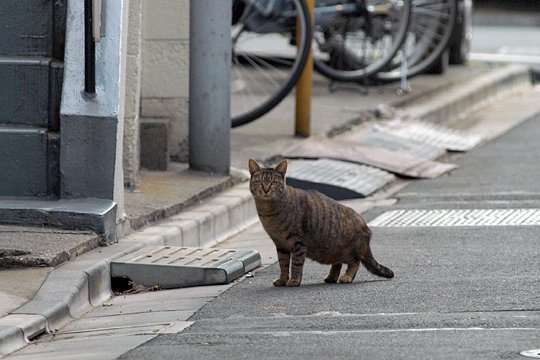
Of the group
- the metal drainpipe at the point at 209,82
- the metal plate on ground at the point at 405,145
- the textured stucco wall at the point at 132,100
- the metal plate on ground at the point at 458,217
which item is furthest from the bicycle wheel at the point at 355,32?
the textured stucco wall at the point at 132,100

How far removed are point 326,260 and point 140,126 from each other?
2.73 m

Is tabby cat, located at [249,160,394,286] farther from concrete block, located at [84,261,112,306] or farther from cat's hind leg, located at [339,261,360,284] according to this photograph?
concrete block, located at [84,261,112,306]

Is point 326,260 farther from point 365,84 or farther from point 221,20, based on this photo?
point 365,84

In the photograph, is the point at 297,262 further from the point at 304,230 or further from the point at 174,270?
the point at 174,270

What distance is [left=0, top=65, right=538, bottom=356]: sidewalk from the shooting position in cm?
628

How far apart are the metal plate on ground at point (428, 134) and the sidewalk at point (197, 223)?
1.10ft

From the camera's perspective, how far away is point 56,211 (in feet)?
24.3

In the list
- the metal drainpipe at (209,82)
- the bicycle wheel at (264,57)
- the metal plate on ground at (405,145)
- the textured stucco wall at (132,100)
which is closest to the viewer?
the textured stucco wall at (132,100)

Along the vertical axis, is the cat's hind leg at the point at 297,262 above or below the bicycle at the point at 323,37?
below

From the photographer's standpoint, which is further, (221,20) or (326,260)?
(221,20)

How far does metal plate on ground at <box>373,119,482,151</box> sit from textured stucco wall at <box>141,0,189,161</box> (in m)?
2.57

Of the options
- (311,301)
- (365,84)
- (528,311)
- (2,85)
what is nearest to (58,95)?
(2,85)

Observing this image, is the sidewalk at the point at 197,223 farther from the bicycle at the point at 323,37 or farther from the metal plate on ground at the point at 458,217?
the metal plate on ground at the point at 458,217

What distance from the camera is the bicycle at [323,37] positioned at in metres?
12.4
